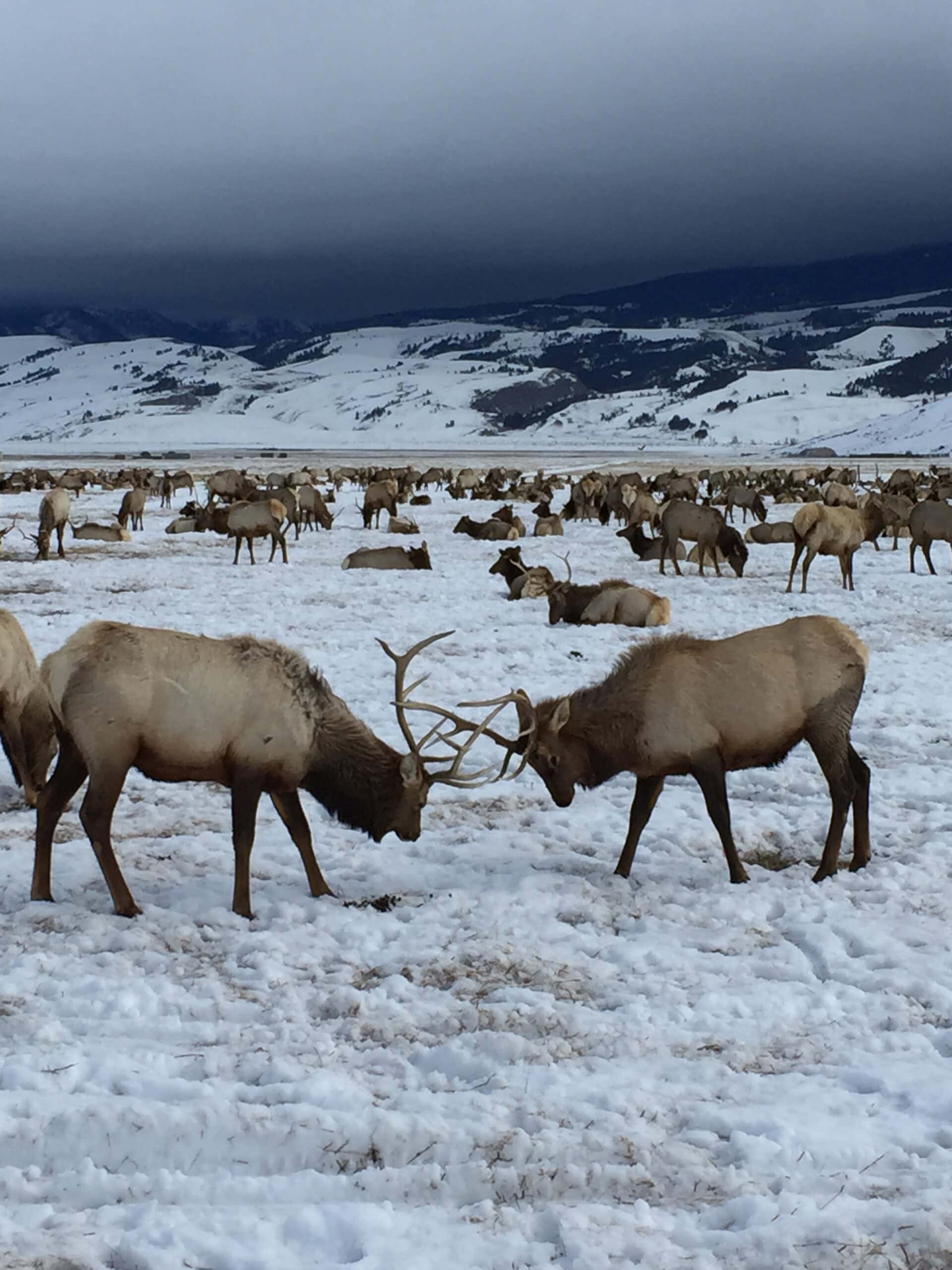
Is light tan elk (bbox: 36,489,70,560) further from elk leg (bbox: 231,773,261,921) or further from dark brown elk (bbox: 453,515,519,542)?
elk leg (bbox: 231,773,261,921)

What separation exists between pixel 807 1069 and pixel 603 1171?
46.2 inches

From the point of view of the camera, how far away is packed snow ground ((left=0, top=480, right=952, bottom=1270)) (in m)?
3.38

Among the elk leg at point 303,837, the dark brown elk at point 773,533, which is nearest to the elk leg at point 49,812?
the elk leg at point 303,837

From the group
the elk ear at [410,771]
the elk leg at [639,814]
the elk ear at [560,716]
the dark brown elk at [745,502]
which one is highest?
the dark brown elk at [745,502]

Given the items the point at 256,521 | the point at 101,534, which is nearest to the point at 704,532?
the point at 256,521

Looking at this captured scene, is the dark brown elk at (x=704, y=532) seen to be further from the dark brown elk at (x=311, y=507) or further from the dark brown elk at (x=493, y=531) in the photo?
the dark brown elk at (x=311, y=507)

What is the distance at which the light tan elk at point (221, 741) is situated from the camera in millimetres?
5594

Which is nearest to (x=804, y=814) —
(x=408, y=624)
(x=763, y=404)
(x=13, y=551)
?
(x=408, y=624)

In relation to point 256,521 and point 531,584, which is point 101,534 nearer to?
point 256,521

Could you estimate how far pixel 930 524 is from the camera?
64.6ft

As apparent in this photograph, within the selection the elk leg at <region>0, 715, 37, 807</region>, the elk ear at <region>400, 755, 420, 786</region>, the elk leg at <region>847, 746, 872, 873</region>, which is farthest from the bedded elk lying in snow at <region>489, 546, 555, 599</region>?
the elk ear at <region>400, 755, 420, 786</region>

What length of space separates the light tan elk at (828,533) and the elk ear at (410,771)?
13054 millimetres

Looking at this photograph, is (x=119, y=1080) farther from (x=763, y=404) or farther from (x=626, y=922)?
(x=763, y=404)

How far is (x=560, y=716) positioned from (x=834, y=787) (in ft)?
5.74
